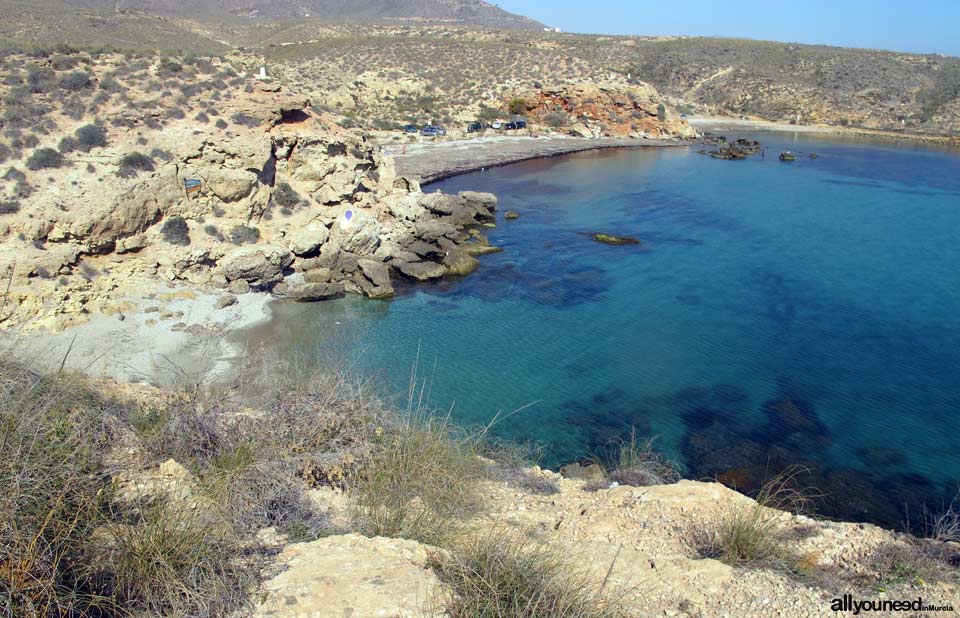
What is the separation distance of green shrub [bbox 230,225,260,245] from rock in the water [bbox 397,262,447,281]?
557 centimetres

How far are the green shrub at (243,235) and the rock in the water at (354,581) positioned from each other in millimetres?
18818

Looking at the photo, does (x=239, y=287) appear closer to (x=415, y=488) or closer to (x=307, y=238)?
(x=307, y=238)

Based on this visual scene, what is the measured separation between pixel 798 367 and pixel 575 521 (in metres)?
12.4

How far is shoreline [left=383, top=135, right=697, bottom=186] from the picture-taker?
139 feet

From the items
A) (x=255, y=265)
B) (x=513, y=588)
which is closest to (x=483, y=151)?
(x=255, y=265)

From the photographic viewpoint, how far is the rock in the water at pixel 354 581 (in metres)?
5.08

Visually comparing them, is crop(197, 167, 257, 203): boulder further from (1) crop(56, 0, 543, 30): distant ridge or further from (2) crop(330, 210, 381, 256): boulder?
(1) crop(56, 0, 543, 30): distant ridge

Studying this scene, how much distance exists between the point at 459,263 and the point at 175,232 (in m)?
10.6

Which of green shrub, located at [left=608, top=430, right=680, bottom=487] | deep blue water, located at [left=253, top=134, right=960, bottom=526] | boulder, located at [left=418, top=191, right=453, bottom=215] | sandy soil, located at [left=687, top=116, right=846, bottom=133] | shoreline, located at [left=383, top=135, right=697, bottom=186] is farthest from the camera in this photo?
sandy soil, located at [left=687, top=116, right=846, bottom=133]

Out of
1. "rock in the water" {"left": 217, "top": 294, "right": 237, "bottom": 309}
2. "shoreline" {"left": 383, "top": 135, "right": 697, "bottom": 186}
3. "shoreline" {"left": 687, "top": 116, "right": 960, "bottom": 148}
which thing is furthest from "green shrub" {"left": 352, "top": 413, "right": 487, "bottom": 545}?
"shoreline" {"left": 687, "top": 116, "right": 960, "bottom": 148}

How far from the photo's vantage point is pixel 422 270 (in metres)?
24.5

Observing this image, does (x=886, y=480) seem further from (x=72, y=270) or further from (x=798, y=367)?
(x=72, y=270)

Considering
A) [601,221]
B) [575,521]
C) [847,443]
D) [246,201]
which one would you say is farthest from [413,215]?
[575,521]

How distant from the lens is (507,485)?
32.6 ft
